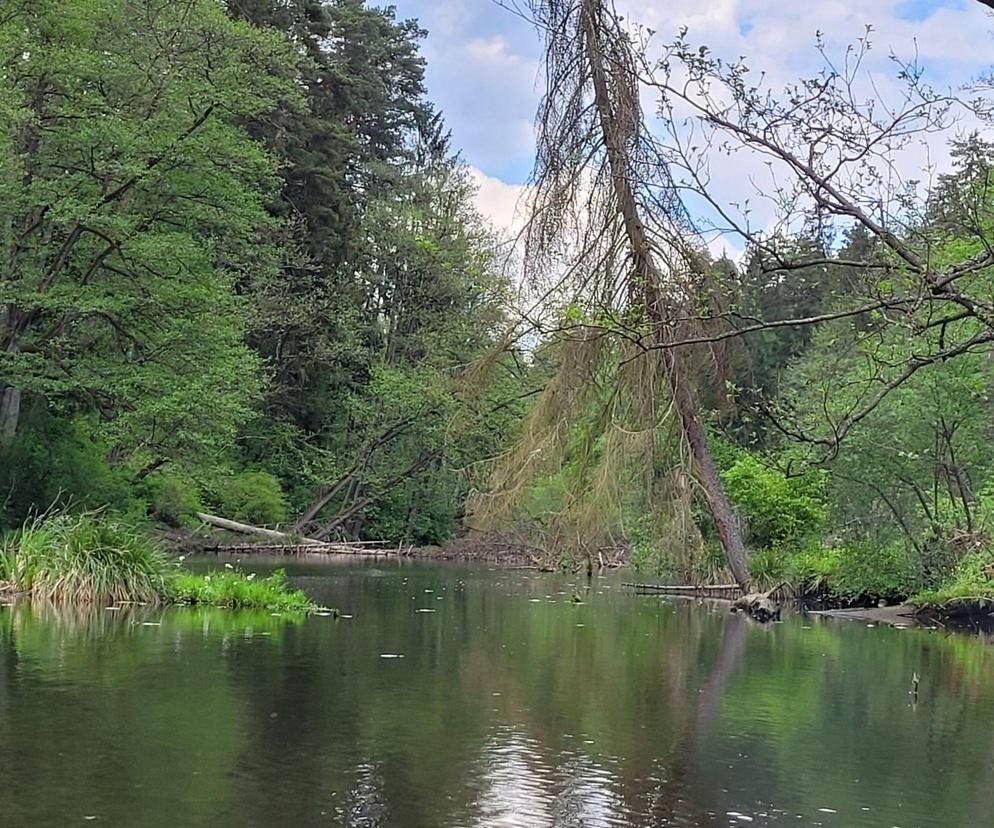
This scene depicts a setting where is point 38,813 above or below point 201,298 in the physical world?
below

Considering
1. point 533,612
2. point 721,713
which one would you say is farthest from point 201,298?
point 721,713

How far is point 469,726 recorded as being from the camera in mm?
8609

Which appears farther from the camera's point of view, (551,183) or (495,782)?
(551,183)

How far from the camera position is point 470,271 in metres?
40.3

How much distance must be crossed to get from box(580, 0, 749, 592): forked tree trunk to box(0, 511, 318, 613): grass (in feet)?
20.9

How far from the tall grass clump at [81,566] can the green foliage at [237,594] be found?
278 millimetres

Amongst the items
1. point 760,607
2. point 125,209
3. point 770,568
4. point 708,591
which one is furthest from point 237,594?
point 770,568

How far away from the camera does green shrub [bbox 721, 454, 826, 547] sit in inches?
913

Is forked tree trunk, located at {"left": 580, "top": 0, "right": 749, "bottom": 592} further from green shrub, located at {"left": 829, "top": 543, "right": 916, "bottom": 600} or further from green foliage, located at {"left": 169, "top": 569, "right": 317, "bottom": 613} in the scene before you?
green foliage, located at {"left": 169, "top": 569, "right": 317, "bottom": 613}

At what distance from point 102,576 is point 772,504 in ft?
41.0

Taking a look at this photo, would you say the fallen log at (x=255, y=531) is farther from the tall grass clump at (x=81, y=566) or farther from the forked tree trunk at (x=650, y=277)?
the tall grass clump at (x=81, y=566)

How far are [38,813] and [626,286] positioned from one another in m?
14.8

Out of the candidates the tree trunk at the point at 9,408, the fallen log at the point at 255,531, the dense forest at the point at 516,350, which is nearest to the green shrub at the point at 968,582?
the dense forest at the point at 516,350

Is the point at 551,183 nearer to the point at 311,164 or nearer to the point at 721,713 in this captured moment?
the point at 721,713
